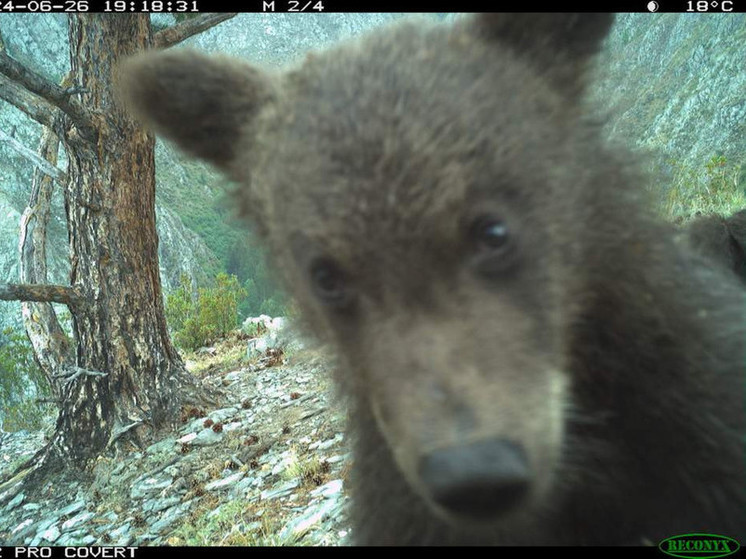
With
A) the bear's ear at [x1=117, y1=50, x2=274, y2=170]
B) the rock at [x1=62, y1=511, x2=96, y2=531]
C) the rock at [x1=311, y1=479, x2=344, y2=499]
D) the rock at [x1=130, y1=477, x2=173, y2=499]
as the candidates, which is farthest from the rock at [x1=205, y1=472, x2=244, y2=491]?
the bear's ear at [x1=117, y1=50, x2=274, y2=170]

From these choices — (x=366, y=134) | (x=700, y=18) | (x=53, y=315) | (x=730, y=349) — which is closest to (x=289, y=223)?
(x=366, y=134)

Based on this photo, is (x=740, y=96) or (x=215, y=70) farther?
(x=740, y=96)

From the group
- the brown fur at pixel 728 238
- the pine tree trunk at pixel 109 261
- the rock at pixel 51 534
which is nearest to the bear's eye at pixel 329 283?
the brown fur at pixel 728 238

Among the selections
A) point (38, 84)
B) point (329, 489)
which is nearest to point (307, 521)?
point (329, 489)

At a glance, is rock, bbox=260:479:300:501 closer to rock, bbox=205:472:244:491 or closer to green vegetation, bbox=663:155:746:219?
rock, bbox=205:472:244:491

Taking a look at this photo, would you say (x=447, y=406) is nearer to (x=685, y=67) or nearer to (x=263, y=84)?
(x=263, y=84)

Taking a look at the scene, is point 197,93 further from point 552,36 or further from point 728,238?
point 728,238
